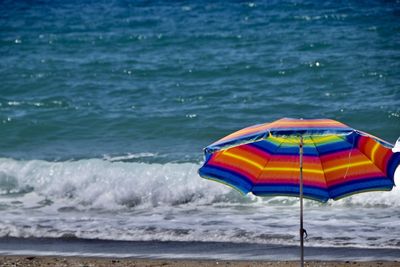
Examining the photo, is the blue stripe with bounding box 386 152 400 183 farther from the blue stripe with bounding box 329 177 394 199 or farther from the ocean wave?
the ocean wave

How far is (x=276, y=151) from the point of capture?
7812 millimetres

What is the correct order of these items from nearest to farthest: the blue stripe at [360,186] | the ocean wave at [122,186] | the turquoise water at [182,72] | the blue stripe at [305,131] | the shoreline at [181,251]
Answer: the blue stripe at [305,131] → the blue stripe at [360,186] → the shoreline at [181,251] → the ocean wave at [122,186] → the turquoise water at [182,72]

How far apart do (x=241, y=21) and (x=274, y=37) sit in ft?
7.41

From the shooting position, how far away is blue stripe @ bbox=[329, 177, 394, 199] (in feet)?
25.0

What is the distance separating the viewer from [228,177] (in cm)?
778

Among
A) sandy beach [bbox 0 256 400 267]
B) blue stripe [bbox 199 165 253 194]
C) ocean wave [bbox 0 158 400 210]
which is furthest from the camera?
ocean wave [bbox 0 158 400 210]

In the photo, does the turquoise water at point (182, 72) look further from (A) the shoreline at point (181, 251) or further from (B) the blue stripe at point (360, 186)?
(B) the blue stripe at point (360, 186)

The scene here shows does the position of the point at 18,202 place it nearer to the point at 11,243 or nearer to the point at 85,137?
the point at 11,243

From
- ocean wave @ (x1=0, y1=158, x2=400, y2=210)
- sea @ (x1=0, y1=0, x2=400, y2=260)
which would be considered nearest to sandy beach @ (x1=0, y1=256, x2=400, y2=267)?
sea @ (x1=0, y1=0, x2=400, y2=260)

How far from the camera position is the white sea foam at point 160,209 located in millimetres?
11172

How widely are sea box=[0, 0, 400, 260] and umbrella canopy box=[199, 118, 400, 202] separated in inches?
102

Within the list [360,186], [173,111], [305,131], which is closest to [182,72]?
[173,111]

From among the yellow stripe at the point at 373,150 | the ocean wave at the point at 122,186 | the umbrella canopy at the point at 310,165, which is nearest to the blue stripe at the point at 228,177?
the umbrella canopy at the point at 310,165

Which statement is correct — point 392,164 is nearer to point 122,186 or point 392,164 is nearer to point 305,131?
point 305,131
